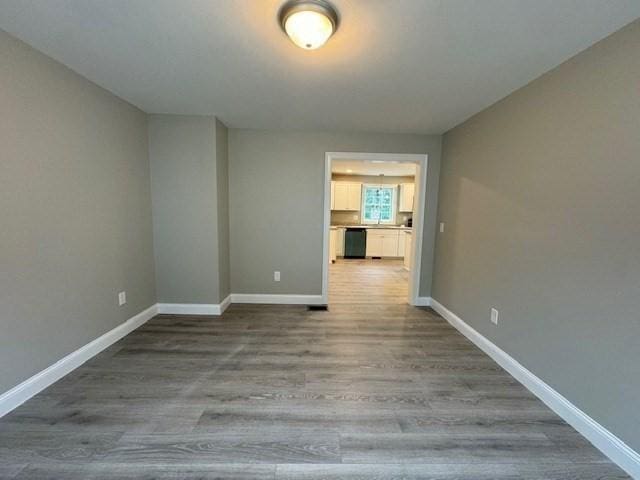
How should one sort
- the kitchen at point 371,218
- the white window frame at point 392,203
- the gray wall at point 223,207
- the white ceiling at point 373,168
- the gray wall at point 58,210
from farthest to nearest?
the white window frame at point 392,203 → the kitchen at point 371,218 → the white ceiling at point 373,168 → the gray wall at point 223,207 → the gray wall at point 58,210

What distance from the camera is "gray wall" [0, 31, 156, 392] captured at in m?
1.62

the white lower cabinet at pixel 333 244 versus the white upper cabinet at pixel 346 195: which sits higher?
the white upper cabinet at pixel 346 195

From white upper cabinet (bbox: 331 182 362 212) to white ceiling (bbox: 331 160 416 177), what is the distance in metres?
0.35

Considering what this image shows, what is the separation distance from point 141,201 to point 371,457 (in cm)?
309

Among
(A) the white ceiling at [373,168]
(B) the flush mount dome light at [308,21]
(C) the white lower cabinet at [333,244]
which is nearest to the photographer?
(B) the flush mount dome light at [308,21]

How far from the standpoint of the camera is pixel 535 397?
6.14 feet

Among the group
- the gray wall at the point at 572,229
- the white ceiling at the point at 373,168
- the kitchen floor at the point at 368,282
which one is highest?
the white ceiling at the point at 373,168

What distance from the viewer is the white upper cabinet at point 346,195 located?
23.7 feet

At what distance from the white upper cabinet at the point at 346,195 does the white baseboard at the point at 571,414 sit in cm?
517

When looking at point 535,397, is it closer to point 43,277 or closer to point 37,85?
point 43,277

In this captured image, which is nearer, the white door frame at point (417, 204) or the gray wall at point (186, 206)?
the gray wall at point (186, 206)

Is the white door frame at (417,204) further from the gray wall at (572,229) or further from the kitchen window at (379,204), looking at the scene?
the kitchen window at (379,204)

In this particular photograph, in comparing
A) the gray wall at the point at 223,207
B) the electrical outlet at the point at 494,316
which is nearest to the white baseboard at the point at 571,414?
the electrical outlet at the point at 494,316

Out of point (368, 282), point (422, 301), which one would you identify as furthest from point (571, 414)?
point (368, 282)
